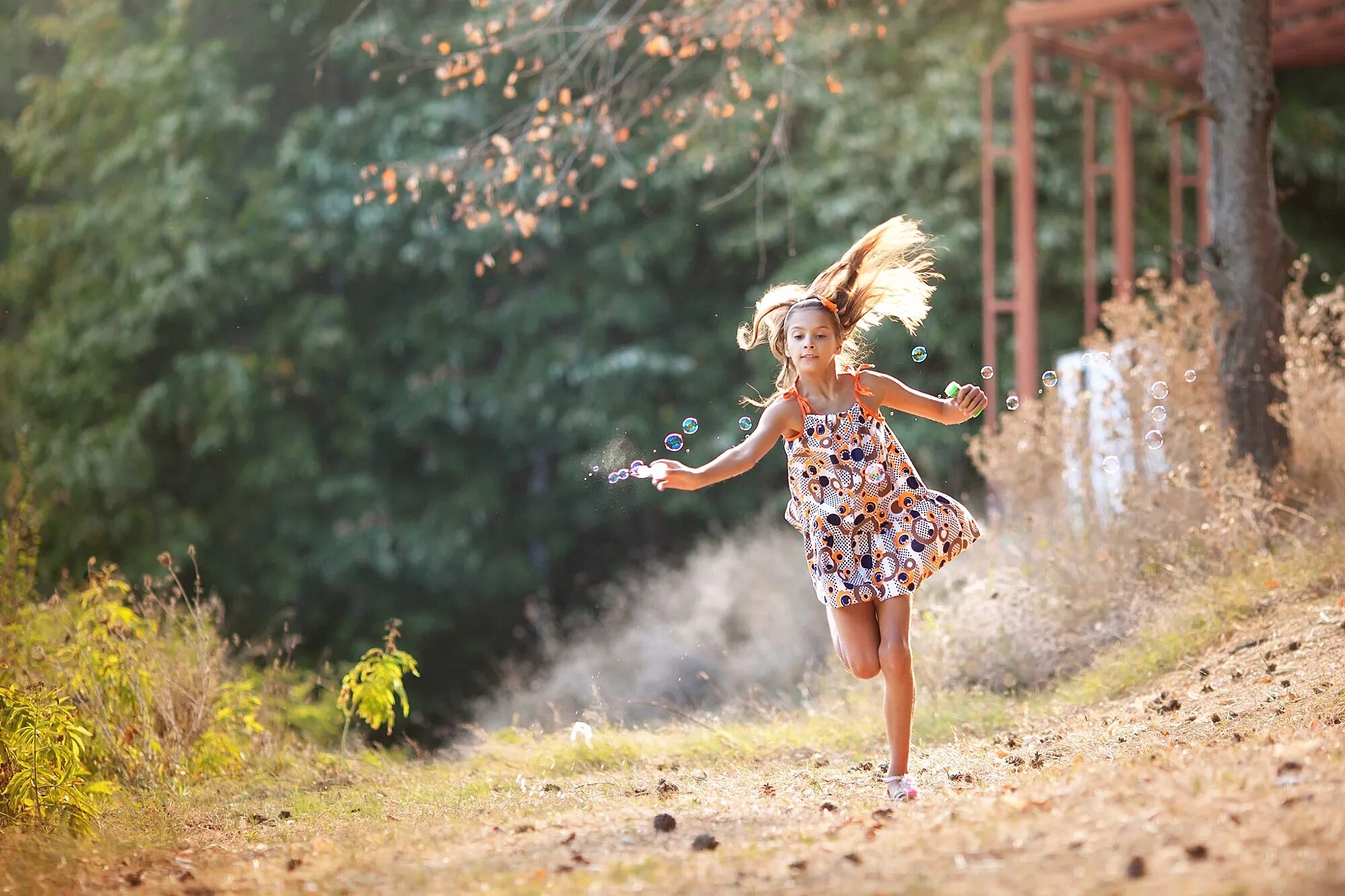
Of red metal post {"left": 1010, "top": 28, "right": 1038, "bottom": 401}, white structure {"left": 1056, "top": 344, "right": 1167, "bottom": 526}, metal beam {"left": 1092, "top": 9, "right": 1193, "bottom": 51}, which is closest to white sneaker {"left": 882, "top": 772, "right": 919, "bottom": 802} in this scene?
white structure {"left": 1056, "top": 344, "right": 1167, "bottom": 526}

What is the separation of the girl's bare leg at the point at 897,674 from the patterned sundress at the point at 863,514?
0.06m

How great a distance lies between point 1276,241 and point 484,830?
4644 millimetres

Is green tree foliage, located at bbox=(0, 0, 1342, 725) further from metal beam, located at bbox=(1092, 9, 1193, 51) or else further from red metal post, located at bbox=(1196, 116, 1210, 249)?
metal beam, located at bbox=(1092, 9, 1193, 51)

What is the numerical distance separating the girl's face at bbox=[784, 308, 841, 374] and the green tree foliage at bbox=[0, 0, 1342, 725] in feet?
28.5

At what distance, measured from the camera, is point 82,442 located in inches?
517

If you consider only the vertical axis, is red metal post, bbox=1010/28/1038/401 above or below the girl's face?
above

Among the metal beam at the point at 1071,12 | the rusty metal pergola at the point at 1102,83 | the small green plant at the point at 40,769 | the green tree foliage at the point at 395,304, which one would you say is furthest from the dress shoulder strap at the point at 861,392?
the green tree foliage at the point at 395,304

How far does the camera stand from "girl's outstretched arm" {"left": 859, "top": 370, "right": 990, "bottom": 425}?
4316 mm

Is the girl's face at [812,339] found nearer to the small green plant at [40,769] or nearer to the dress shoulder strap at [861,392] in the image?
the dress shoulder strap at [861,392]

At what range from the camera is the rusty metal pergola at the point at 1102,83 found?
29.6 ft

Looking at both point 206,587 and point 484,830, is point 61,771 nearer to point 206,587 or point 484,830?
point 484,830

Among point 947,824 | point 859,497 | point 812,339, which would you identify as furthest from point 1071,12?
point 947,824

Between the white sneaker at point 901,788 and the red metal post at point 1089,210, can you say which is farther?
the red metal post at point 1089,210

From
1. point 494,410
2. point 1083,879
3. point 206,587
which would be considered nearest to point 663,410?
point 494,410
